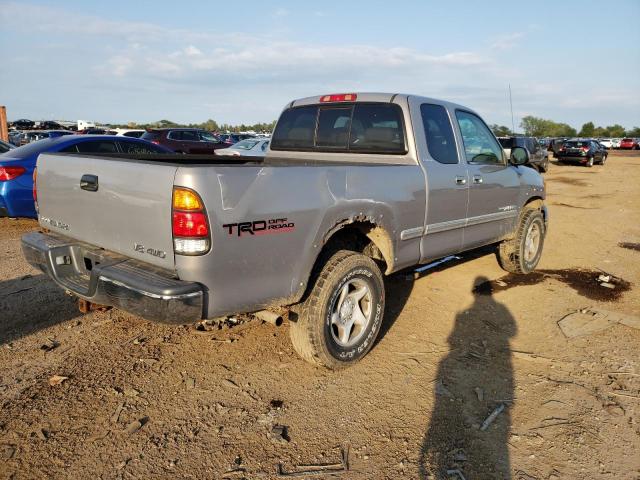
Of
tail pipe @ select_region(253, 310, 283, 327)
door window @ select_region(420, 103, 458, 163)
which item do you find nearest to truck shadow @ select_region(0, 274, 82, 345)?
tail pipe @ select_region(253, 310, 283, 327)

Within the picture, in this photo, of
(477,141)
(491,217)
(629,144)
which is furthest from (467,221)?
(629,144)

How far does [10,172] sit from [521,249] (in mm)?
7218

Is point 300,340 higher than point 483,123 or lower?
lower

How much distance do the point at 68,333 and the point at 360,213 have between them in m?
2.63

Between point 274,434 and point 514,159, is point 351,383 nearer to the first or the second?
point 274,434

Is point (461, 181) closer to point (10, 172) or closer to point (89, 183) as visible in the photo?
point (89, 183)

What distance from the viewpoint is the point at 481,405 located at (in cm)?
317

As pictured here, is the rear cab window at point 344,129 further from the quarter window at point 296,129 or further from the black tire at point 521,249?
the black tire at point 521,249

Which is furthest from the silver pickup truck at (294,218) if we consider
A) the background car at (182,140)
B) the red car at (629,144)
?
the red car at (629,144)

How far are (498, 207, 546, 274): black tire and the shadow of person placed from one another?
4.77 ft

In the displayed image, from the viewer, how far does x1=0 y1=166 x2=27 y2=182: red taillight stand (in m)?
7.05

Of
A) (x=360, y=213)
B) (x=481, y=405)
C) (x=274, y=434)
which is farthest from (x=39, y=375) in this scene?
(x=481, y=405)

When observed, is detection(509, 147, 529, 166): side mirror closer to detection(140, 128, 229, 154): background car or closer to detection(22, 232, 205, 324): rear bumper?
detection(22, 232, 205, 324): rear bumper

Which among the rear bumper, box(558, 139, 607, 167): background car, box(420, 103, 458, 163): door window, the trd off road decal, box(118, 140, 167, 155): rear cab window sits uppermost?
box(558, 139, 607, 167): background car
